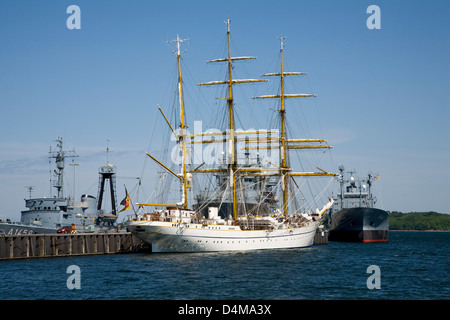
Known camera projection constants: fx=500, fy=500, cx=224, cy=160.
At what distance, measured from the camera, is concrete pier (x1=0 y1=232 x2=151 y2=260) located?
53.7 meters

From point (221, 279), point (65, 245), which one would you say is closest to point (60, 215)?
point (65, 245)

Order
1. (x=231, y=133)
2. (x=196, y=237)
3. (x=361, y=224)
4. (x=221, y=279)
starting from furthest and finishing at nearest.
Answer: (x=361, y=224) < (x=231, y=133) < (x=196, y=237) < (x=221, y=279)

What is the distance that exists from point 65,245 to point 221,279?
95.5 ft

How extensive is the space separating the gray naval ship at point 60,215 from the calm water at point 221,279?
23255mm

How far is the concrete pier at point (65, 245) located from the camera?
53.7m

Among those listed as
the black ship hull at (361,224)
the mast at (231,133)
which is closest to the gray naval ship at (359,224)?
the black ship hull at (361,224)

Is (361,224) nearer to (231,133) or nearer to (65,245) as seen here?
(231,133)

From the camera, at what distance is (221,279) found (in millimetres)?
36469

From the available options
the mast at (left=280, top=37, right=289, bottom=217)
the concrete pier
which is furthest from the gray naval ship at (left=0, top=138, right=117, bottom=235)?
the mast at (left=280, top=37, right=289, bottom=217)

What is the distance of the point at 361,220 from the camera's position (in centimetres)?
9575

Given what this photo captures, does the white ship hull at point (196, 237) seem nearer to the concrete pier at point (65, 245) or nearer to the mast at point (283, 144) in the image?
the concrete pier at point (65, 245)

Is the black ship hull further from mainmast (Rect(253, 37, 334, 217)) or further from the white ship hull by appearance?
the white ship hull

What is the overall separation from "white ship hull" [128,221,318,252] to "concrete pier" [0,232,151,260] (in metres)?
6.80
